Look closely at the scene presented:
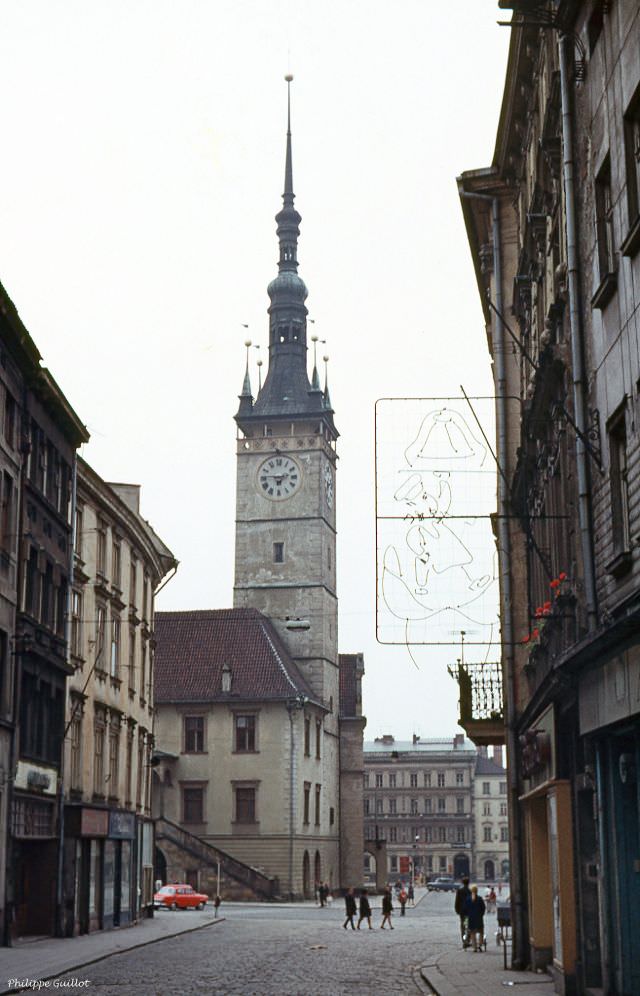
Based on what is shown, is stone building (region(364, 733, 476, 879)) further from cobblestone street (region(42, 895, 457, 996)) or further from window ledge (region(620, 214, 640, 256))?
window ledge (region(620, 214, 640, 256))

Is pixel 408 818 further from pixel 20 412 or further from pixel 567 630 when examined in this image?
pixel 567 630

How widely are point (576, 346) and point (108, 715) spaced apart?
29.9 metres

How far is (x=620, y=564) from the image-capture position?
16.2 meters

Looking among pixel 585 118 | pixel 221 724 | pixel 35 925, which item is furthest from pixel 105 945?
pixel 221 724

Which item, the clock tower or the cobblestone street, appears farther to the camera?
the clock tower

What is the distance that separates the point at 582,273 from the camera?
1905 cm

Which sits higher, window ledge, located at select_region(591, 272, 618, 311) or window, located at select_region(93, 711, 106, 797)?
window ledge, located at select_region(591, 272, 618, 311)

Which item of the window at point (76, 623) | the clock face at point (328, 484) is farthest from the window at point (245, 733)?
the window at point (76, 623)

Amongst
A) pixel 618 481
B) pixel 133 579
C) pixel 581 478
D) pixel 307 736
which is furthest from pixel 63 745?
pixel 307 736

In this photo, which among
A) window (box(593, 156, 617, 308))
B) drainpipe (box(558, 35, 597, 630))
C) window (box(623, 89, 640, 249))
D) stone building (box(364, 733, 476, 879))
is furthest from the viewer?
Answer: stone building (box(364, 733, 476, 879))

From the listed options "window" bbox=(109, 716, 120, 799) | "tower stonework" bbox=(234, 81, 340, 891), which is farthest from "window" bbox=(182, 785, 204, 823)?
"window" bbox=(109, 716, 120, 799)

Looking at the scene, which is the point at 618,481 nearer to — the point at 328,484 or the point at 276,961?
the point at 276,961

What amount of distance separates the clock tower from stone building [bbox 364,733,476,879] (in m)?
59.8

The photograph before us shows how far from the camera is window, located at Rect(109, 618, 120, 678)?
46.6m
